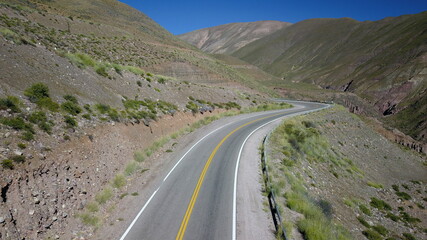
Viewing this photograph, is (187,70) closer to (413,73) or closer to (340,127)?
(340,127)

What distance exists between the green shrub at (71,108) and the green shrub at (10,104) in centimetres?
301

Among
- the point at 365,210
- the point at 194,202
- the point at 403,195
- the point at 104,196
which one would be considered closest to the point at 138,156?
the point at 104,196

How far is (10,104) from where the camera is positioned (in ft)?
44.1

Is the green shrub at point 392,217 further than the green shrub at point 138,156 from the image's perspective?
Yes

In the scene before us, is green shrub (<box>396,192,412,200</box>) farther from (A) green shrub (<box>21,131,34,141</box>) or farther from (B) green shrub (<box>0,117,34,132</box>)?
(B) green shrub (<box>0,117,34,132</box>)

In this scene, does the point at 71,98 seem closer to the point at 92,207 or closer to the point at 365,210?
the point at 92,207

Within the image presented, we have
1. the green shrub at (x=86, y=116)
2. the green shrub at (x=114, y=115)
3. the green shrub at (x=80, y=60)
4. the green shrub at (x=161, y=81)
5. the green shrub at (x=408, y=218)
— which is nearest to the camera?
the green shrub at (x=86, y=116)

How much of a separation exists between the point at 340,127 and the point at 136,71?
A: 31172 millimetres

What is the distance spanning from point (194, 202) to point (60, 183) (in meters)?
6.57

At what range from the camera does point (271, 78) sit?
124562 millimetres

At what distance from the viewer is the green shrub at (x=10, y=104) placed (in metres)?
13.1

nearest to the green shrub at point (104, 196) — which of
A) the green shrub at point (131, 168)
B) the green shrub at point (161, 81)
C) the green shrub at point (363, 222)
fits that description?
the green shrub at point (131, 168)

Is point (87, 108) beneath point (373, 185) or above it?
above

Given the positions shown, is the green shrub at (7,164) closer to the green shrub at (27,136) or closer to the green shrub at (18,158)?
the green shrub at (18,158)
